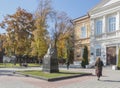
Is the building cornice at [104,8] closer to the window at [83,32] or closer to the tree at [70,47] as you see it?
the window at [83,32]

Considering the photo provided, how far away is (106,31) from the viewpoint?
41.6 metres

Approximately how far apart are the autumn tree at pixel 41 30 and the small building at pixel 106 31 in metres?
10.8

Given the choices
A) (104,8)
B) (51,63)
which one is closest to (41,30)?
(104,8)

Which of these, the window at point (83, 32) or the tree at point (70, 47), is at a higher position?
the window at point (83, 32)

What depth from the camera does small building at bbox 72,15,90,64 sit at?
47.8 meters

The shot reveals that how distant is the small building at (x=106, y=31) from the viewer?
39.7 m

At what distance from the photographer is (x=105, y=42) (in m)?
41.7

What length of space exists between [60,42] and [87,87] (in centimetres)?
4128

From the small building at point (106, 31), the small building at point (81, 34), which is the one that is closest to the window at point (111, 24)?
the small building at point (106, 31)

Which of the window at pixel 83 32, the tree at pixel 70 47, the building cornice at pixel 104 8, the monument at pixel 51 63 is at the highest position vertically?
the building cornice at pixel 104 8

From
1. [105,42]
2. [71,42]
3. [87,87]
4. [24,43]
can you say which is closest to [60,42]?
[71,42]

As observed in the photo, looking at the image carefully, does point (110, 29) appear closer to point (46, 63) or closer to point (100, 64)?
point (46, 63)

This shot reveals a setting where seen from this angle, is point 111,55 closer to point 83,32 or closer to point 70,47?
point 83,32

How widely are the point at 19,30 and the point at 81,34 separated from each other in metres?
14.9
